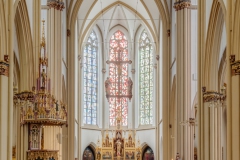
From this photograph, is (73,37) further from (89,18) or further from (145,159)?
(145,159)

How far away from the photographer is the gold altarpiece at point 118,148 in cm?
3822

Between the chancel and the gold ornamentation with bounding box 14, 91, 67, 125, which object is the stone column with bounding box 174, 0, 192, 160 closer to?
the chancel

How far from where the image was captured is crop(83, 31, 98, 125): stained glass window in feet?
131

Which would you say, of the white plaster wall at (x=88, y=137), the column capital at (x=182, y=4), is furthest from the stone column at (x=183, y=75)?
the white plaster wall at (x=88, y=137)

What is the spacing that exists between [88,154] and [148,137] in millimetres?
3970

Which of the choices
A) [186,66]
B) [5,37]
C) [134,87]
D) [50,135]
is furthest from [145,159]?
[5,37]

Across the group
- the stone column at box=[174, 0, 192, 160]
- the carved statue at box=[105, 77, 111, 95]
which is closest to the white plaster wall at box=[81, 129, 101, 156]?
the carved statue at box=[105, 77, 111, 95]

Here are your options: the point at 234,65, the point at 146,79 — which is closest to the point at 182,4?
the point at 234,65

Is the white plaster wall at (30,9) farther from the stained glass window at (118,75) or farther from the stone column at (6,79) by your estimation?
the stained glass window at (118,75)

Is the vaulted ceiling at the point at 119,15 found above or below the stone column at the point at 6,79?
above

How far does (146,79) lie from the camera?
40.7 metres

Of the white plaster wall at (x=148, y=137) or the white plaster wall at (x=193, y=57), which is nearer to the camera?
the white plaster wall at (x=193, y=57)

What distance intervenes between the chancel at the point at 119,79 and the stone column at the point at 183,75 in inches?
1.7

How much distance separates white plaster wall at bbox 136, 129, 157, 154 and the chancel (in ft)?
0.21
